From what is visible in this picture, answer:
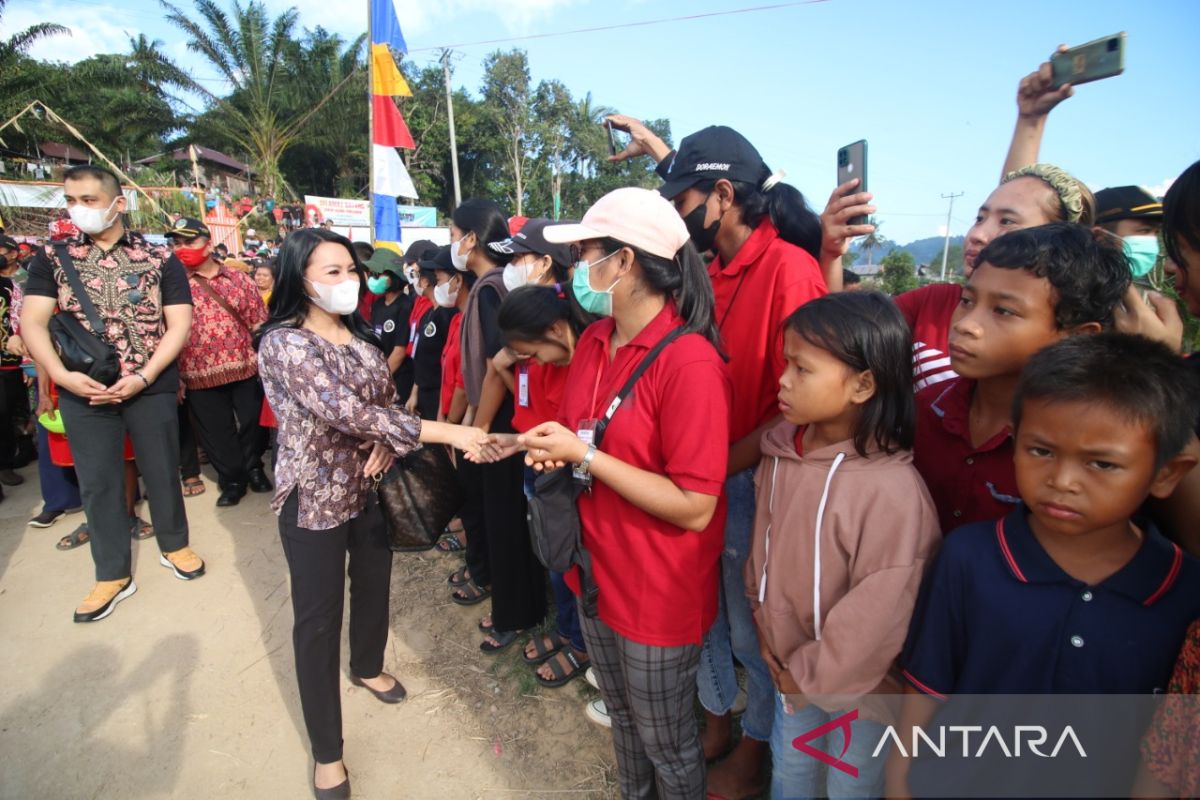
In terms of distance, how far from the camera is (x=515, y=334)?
2.34 meters

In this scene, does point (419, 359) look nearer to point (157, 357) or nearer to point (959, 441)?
point (157, 357)

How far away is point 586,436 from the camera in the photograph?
1.66 meters

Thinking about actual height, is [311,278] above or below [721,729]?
above

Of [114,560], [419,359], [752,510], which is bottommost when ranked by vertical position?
[114,560]

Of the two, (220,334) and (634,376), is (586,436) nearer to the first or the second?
(634,376)

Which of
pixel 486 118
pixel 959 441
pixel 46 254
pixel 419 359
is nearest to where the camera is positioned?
pixel 959 441

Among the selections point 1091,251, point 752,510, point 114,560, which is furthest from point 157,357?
point 1091,251

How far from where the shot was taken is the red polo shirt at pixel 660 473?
59.2 inches

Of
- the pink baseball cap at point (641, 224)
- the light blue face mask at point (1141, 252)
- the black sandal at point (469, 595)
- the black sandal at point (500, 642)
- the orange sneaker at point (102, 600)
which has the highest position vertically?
the pink baseball cap at point (641, 224)

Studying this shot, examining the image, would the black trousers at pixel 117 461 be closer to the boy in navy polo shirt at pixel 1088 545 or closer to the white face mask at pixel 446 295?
the white face mask at pixel 446 295

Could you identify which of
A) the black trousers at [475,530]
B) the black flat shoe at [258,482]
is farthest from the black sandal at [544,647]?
the black flat shoe at [258,482]

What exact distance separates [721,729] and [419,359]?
2.87m

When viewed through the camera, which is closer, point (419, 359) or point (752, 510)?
point (752, 510)

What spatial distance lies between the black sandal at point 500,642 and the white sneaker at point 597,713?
611mm
